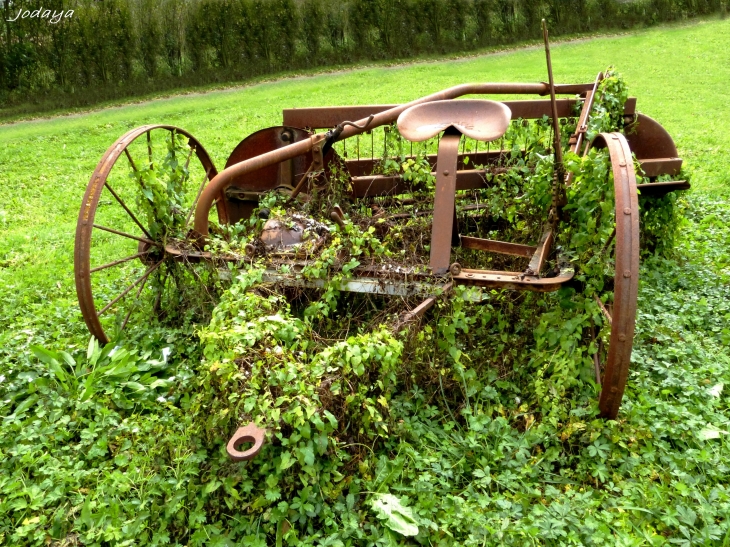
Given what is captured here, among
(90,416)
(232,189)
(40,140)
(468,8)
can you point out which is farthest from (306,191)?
(468,8)

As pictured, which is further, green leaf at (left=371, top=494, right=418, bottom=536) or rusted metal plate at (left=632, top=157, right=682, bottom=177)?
rusted metal plate at (left=632, top=157, right=682, bottom=177)

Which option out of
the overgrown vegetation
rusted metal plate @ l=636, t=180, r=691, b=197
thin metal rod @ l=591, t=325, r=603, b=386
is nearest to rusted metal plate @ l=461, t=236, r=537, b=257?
thin metal rod @ l=591, t=325, r=603, b=386

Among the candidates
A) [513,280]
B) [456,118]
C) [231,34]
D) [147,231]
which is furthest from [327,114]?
[231,34]

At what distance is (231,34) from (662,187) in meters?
14.7

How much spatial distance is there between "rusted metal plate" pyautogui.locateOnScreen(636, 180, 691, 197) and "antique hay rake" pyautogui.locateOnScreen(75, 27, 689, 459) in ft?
0.04

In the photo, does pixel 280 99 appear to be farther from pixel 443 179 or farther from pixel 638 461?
pixel 638 461

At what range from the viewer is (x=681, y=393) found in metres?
3.38

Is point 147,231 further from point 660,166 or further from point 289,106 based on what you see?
point 289,106

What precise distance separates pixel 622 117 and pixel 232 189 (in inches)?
130

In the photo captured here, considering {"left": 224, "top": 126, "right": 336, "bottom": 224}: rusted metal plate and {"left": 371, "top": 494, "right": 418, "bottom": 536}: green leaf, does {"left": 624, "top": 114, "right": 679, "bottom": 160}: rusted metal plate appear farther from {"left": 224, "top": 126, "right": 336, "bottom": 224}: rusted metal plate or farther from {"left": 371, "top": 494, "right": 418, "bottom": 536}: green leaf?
{"left": 371, "top": 494, "right": 418, "bottom": 536}: green leaf

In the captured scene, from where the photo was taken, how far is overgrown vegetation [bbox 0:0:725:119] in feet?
49.4

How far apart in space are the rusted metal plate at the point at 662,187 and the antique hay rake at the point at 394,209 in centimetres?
1

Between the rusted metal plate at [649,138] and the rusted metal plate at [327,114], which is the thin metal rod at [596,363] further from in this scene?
the rusted metal plate at [649,138]

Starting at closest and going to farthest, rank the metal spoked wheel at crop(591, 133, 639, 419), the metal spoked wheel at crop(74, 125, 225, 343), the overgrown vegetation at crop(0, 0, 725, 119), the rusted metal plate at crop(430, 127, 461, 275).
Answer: the metal spoked wheel at crop(591, 133, 639, 419) → the rusted metal plate at crop(430, 127, 461, 275) → the metal spoked wheel at crop(74, 125, 225, 343) → the overgrown vegetation at crop(0, 0, 725, 119)
